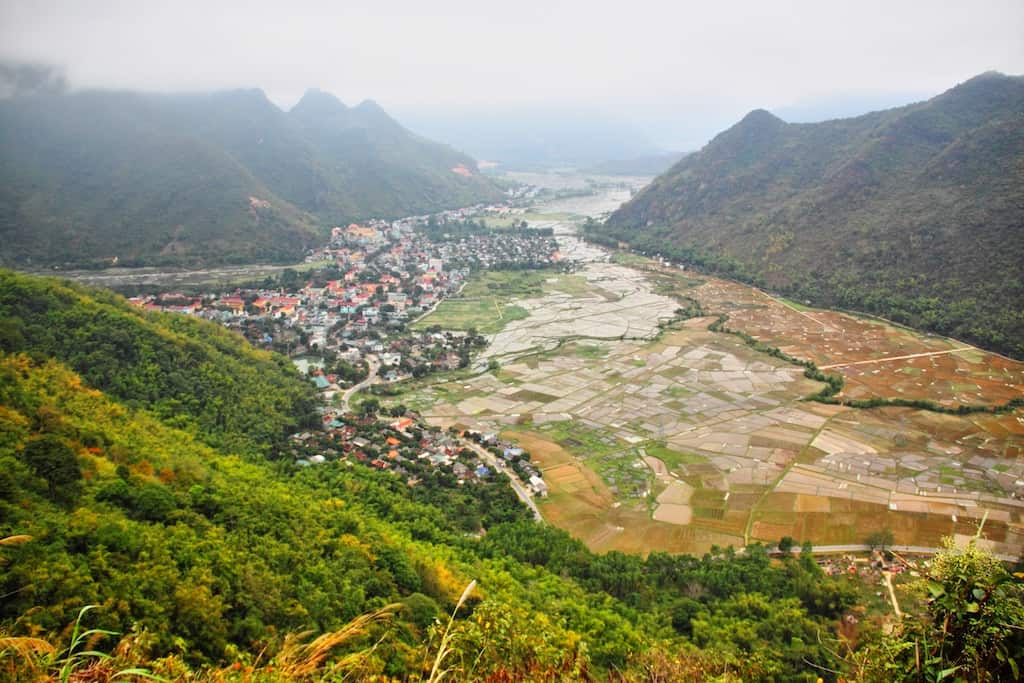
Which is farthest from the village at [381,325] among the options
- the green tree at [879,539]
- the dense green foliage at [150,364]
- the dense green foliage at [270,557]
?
the green tree at [879,539]

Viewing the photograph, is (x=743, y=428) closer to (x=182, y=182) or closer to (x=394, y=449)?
(x=394, y=449)

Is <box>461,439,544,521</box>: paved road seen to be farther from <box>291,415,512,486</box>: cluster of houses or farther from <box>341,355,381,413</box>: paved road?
<box>341,355,381,413</box>: paved road

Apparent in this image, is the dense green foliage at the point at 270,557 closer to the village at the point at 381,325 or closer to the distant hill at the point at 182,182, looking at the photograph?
the village at the point at 381,325

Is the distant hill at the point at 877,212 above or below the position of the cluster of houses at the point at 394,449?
above

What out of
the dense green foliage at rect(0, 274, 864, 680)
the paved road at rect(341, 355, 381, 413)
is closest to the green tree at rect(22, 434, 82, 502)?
the dense green foliage at rect(0, 274, 864, 680)

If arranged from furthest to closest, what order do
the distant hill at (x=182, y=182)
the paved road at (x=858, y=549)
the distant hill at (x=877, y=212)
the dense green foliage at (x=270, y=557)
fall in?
the distant hill at (x=182, y=182), the distant hill at (x=877, y=212), the paved road at (x=858, y=549), the dense green foliage at (x=270, y=557)

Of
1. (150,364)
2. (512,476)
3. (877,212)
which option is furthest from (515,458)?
(877,212)

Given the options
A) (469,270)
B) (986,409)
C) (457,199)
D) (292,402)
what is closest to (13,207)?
(469,270)
